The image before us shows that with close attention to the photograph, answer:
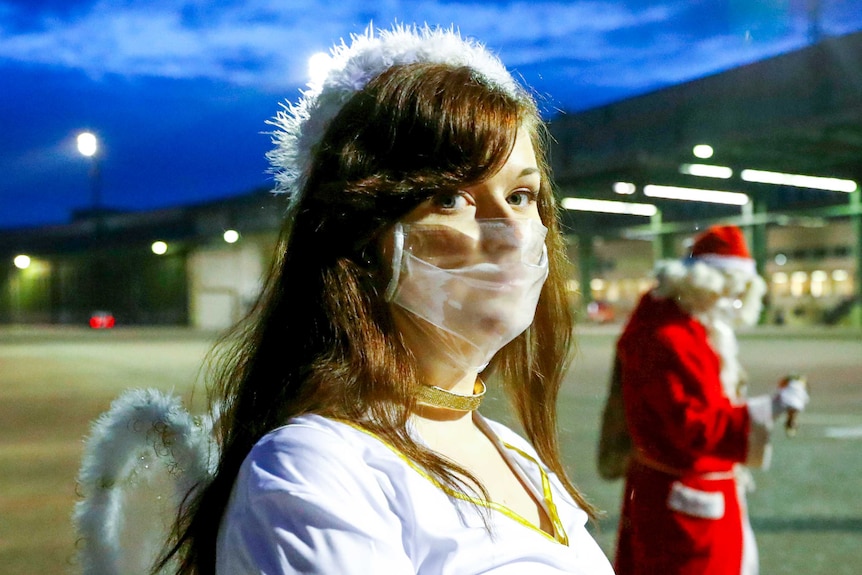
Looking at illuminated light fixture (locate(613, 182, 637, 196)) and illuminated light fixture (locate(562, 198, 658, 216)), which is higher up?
illuminated light fixture (locate(613, 182, 637, 196))

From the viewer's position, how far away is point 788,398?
2.81 metres

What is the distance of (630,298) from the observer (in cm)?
4406

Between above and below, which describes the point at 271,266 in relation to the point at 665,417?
above

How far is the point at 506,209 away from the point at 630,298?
43.9 meters

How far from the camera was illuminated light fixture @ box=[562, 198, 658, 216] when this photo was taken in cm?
3045

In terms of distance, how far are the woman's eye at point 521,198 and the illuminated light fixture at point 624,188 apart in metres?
24.7

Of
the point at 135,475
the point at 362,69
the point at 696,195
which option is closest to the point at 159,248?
the point at 696,195

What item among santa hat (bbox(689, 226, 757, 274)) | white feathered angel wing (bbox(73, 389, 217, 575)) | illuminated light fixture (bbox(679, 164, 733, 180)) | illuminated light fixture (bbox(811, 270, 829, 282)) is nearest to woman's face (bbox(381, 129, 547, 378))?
white feathered angel wing (bbox(73, 389, 217, 575))

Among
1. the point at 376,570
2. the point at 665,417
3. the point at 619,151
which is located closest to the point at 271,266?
the point at 376,570

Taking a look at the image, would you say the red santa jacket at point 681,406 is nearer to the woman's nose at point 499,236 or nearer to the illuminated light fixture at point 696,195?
the woman's nose at point 499,236

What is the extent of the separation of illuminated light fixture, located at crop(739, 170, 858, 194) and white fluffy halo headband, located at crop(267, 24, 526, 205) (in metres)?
27.1

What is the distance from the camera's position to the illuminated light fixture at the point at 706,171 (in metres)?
23.6

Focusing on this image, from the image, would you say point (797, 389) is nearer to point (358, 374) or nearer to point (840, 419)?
point (358, 374)

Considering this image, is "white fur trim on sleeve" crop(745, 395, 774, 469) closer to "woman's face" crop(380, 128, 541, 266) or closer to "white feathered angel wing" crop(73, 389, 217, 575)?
"woman's face" crop(380, 128, 541, 266)
